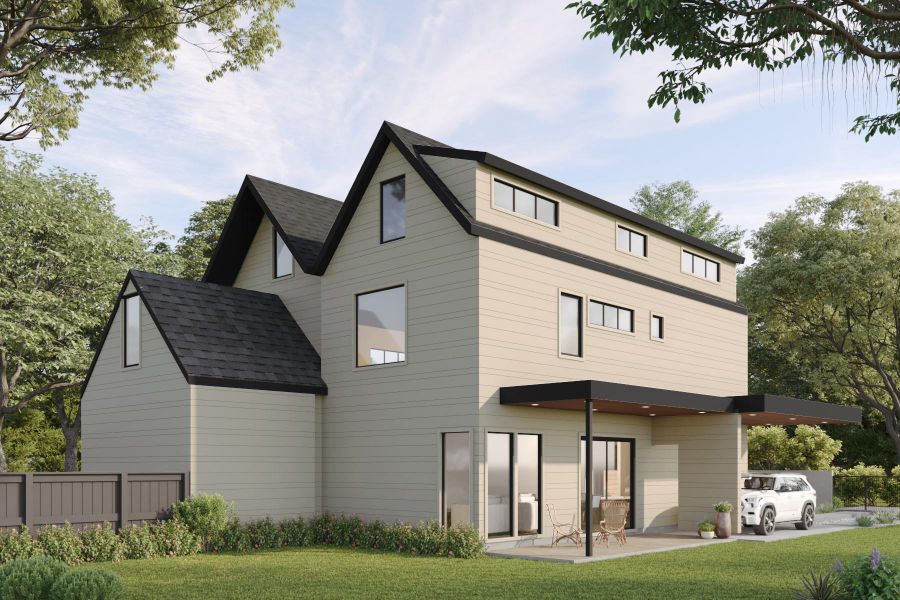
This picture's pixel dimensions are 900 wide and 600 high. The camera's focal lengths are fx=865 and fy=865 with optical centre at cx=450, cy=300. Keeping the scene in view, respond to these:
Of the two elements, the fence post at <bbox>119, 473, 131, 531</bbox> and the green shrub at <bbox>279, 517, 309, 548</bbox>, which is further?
the green shrub at <bbox>279, 517, 309, 548</bbox>

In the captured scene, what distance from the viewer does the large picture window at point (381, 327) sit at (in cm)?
1856

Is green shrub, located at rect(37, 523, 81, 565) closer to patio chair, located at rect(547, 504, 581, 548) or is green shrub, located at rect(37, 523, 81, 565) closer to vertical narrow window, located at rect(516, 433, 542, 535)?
vertical narrow window, located at rect(516, 433, 542, 535)

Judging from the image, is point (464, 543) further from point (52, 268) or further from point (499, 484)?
point (52, 268)

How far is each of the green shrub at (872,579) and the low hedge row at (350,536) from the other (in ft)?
25.2

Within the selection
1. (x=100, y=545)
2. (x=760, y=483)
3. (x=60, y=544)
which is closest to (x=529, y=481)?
(x=760, y=483)

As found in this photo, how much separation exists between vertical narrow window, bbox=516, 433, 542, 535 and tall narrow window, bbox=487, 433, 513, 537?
0.93 feet

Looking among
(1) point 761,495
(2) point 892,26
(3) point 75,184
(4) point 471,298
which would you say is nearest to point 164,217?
(3) point 75,184

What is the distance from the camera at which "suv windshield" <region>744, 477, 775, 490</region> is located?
2086cm

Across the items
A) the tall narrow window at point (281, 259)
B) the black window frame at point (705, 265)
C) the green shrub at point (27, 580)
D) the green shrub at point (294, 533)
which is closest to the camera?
the green shrub at point (27, 580)

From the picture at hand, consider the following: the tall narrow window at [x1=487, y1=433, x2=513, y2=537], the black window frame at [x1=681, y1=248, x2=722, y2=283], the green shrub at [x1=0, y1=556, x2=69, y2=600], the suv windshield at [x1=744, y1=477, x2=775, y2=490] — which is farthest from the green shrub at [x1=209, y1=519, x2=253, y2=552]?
the black window frame at [x1=681, y1=248, x2=722, y2=283]

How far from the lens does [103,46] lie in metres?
17.1

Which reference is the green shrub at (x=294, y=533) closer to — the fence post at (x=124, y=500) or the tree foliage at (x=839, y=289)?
the fence post at (x=124, y=500)

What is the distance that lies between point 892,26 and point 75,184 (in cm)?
2975

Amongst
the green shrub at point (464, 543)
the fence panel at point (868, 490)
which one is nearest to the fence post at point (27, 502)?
the green shrub at point (464, 543)
